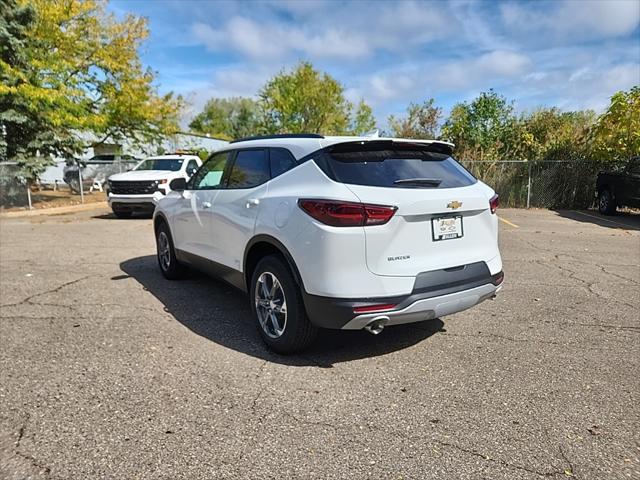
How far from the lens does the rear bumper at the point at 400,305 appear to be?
3.29m

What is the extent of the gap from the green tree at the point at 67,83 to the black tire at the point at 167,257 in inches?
469

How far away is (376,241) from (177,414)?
5.78 feet

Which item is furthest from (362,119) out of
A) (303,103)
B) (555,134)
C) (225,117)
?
(225,117)

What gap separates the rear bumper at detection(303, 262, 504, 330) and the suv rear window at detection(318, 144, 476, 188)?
731 millimetres

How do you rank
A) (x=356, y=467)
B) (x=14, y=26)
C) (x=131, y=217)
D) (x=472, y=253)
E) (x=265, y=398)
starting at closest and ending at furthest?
1. (x=356, y=467)
2. (x=265, y=398)
3. (x=472, y=253)
4. (x=131, y=217)
5. (x=14, y=26)

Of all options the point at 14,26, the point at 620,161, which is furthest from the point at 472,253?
the point at 14,26

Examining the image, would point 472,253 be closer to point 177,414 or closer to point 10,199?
point 177,414

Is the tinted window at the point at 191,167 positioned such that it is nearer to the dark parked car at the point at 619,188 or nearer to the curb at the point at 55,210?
the curb at the point at 55,210

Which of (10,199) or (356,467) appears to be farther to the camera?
(10,199)

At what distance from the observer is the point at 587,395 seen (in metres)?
3.25

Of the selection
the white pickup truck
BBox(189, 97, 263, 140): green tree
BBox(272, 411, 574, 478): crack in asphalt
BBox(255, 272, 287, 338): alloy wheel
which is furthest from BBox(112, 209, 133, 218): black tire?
BBox(189, 97, 263, 140): green tree

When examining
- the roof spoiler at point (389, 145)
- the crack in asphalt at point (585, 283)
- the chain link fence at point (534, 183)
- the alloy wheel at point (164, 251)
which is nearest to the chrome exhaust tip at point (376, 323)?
the roof spoiler at point (389, 145)

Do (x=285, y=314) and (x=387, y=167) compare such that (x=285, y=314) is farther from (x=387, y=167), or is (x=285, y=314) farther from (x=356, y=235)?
(x=387, y=167)

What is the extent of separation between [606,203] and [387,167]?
13778mm
